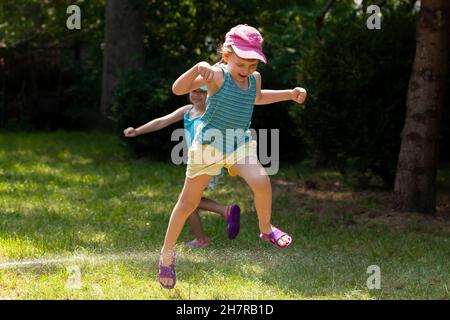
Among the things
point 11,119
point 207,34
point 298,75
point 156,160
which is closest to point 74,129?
point 11,119

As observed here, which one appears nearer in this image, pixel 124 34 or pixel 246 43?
pixel 246 43

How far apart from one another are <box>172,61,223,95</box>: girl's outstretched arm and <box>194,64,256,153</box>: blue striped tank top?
2.2 inches

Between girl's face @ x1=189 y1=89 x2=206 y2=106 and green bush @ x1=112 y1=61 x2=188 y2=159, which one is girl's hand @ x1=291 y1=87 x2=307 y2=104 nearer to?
girl's face @ x1=189 y1=89 x2=206 y2=106

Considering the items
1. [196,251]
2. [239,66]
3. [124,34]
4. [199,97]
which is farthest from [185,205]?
[124,34]

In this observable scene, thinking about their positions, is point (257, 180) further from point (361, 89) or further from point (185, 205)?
point (361, 89)

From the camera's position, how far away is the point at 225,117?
17.1 ft

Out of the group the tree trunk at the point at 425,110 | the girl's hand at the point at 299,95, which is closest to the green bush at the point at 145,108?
the tree trunk at the point at 425,110

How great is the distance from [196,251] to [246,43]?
208 cm

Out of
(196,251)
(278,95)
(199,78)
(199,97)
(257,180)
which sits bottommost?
(196,251)

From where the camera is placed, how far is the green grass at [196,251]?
5.28 meters

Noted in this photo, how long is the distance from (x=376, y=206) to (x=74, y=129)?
401 inches

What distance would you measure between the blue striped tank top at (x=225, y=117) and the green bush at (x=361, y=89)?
14.5ft

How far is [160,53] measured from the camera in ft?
50.5
